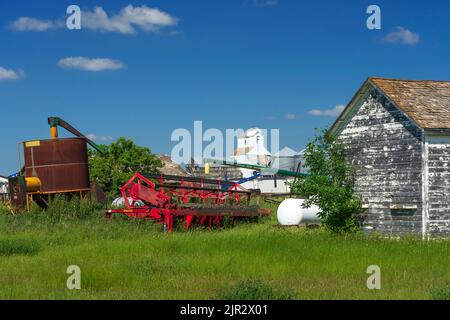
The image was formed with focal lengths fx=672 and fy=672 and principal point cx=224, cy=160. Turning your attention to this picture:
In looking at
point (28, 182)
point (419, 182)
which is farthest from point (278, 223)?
point (28, 182)

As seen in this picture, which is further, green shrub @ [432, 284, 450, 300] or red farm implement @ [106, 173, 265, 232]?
red farm implement @ [106, 173, 265, 232]

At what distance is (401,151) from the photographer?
20688 mm

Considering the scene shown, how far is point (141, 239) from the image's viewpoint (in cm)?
1981

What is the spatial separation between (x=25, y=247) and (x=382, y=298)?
34.5 feet

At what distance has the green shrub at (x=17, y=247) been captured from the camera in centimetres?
1758

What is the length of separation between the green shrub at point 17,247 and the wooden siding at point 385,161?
409 inches

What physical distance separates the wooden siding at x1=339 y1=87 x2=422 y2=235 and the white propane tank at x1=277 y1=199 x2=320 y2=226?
159 inches

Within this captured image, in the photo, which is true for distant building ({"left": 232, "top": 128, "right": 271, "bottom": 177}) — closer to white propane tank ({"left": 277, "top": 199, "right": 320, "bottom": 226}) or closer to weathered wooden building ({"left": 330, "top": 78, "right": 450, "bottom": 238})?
white propane tank ({"left": 277, "top": 199, "right": 320, "bottom": 226})

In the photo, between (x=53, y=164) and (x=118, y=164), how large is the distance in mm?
18047

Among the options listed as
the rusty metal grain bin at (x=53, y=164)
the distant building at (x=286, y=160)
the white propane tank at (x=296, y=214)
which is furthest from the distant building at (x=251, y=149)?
the white propane tank at (x=296, y=214)

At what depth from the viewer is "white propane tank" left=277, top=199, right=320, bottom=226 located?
84.9ft

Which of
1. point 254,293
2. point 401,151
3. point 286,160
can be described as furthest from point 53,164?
point 286,160

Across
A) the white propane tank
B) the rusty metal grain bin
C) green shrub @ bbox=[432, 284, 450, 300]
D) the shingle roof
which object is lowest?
the white propane tank

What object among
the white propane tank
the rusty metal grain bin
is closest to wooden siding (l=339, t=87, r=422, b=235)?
the white propane tank
